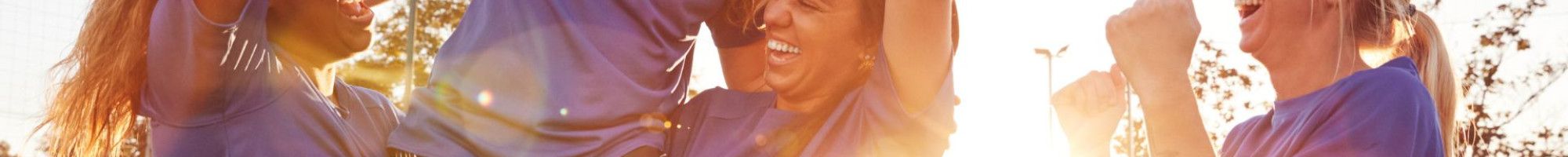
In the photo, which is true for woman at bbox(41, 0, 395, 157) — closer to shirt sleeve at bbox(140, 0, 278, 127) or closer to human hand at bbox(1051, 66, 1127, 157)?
shirt sleeve at bbox(140, 0, 278, 127)

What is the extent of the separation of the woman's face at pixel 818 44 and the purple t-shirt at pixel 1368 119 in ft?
3.59

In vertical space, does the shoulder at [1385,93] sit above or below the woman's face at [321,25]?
below

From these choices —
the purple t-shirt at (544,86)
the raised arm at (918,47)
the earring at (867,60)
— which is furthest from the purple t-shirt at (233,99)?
the raised arm at (918,47)

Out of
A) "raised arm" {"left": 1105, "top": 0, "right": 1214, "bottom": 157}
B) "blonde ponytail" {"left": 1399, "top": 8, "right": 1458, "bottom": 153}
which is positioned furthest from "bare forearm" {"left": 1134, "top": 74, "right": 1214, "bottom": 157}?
"blonde ponytail" {"left": 1399, "top": 8, "right": 1458, "bottom": 153}

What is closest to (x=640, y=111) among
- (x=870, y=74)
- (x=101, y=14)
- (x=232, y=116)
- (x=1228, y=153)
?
(x=870, y=74)

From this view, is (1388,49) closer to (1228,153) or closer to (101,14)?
(1228,153)

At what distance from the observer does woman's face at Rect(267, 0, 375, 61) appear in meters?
4.64

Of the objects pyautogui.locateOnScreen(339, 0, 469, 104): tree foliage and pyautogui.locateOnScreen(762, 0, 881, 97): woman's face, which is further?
pyautogui.locateOnScreen(339, 0, 469, 104): tree foliage

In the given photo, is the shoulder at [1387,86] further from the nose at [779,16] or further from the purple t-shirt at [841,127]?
the nose at [779,16]

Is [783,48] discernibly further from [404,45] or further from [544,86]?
[404,45]

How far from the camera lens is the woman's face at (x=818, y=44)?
172 inches

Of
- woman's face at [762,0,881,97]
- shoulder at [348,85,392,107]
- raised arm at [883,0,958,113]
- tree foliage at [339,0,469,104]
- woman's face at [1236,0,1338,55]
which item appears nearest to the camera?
raised arm at [883,0,958,113]

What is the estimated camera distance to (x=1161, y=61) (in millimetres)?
3346

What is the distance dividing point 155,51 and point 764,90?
1.39 m
